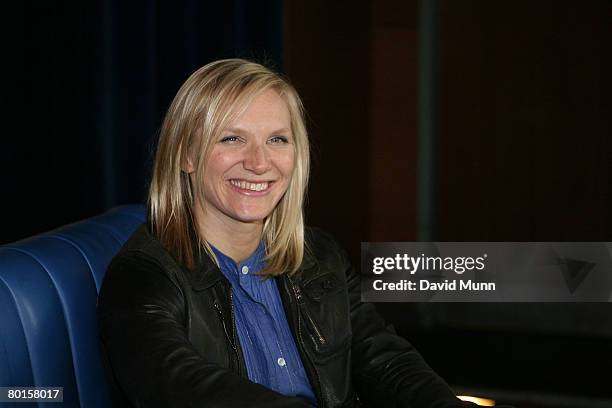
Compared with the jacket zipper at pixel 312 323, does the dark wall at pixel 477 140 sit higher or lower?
higher

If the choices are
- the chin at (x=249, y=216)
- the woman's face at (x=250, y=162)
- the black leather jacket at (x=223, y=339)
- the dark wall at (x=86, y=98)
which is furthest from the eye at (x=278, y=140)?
the dark wall at (x=86, y=98)

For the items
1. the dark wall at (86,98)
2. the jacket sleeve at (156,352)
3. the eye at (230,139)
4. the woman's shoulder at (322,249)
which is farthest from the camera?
the dark wall at (86,98)

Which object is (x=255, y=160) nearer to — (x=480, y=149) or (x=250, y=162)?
(x=250, y=162)

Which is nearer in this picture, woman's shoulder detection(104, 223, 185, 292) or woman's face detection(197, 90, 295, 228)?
woman's shoulder detection(104, 223, 185, 292)

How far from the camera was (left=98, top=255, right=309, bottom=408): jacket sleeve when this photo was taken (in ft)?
3.11

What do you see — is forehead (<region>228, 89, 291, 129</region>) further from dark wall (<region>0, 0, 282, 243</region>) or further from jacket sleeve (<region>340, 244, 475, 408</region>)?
dark wall (<region>0, 0, 282, 243</region>)

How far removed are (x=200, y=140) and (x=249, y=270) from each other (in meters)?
0.24

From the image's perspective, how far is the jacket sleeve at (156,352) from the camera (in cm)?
95

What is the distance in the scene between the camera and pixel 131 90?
246 cm

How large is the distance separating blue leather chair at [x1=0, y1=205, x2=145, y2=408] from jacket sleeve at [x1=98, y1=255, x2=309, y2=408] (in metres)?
0.06

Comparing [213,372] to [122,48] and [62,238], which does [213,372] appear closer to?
[62,238]

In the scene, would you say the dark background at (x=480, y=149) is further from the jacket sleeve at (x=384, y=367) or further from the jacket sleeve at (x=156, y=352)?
the jacket sleeve at (x=156, y=352)

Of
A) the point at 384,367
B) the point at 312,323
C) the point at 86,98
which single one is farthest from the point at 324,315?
the point at 86,98

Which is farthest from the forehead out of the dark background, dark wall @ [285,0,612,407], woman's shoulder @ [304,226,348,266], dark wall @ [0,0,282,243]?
dark wall @ [285,0,612,407]
